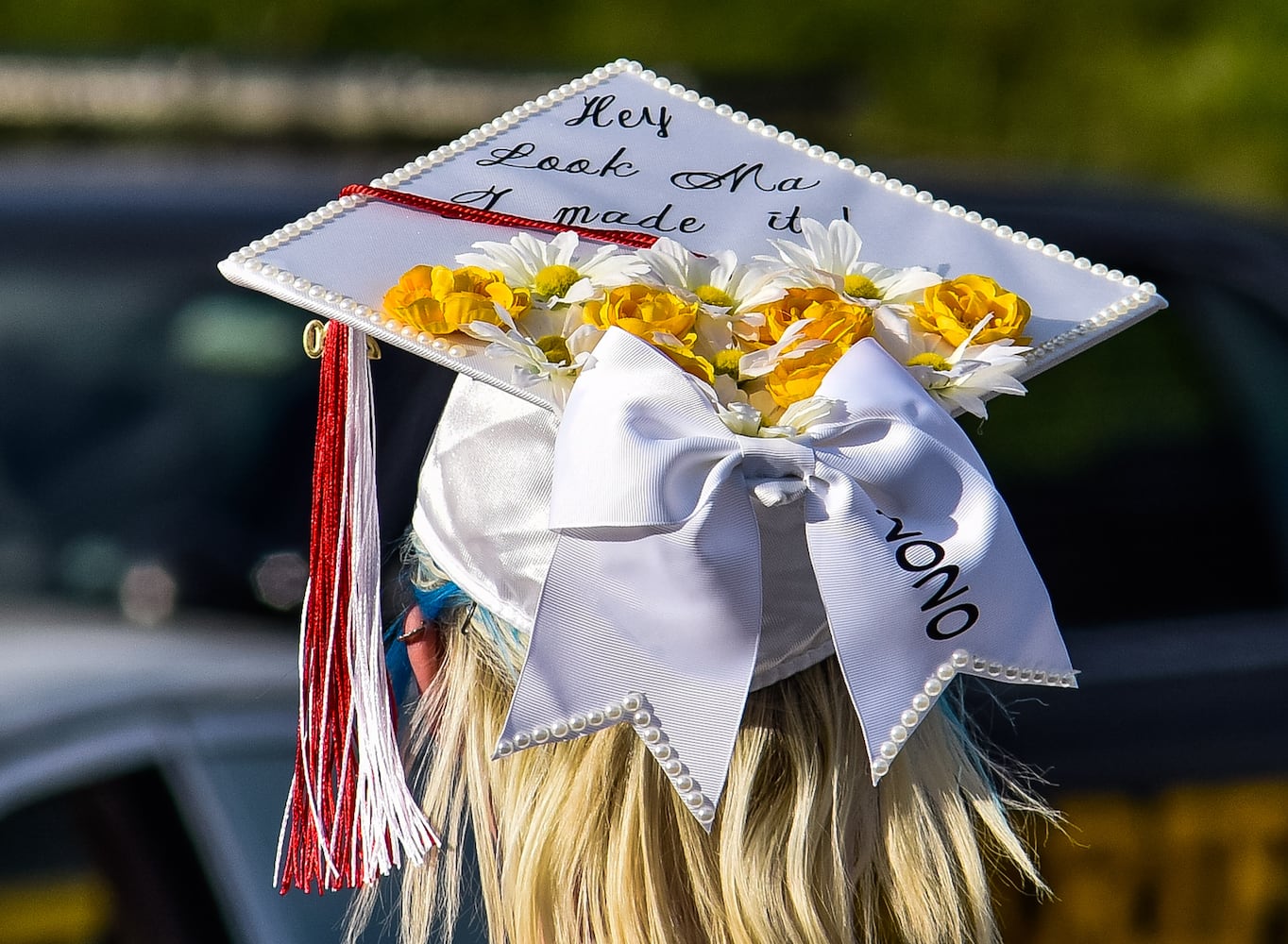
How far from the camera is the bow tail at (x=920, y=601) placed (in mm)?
1217

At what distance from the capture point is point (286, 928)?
1860 millimetres

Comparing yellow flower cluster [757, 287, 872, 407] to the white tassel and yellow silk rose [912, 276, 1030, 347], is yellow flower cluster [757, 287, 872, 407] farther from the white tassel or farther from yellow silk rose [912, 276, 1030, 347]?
the white tassel

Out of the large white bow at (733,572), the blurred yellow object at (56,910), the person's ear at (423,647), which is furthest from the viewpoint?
the blurred yellow object at (56,910)

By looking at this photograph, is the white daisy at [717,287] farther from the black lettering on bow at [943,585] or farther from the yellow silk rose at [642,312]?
the black lettering on bow at [943,585]

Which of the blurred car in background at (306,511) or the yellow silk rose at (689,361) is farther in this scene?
the blurred car in background at (306,511)

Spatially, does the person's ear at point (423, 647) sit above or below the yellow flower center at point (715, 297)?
below

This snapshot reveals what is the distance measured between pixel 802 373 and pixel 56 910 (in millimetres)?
1332

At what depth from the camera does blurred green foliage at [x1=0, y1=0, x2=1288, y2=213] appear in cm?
772

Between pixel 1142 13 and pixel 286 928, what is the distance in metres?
7.55

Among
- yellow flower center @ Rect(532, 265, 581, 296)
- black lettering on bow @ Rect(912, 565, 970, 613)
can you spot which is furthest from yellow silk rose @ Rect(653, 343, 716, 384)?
black lettering on bow @ Rect(912, 565, 970, 613)

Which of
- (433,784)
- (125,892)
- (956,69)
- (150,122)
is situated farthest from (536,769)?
(956,69)

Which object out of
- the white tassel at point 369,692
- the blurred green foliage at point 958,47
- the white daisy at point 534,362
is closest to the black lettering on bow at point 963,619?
the white daisy at point 534,362

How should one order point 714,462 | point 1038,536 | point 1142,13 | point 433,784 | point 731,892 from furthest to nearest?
point 1142,13, point 1038,536, point 433,784, point 731,892, point 714,462

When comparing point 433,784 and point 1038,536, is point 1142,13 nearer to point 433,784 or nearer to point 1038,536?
point 1038,536
